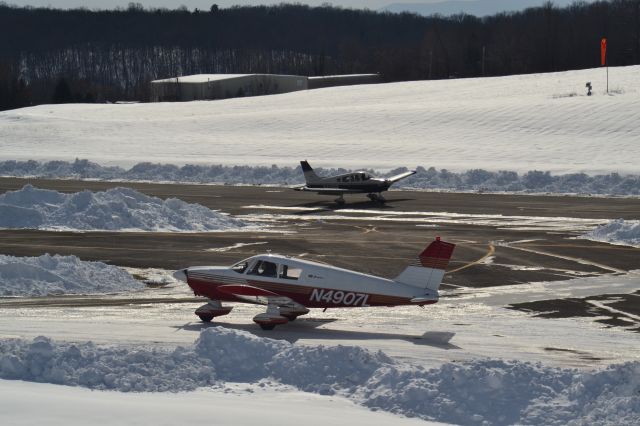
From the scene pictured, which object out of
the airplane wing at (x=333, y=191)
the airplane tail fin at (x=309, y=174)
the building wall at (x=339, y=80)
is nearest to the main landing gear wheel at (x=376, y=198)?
the airplane wing at (x=333, y=191)

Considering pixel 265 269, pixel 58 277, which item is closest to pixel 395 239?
pixel 58 277

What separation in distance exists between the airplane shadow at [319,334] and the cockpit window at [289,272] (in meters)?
1.17

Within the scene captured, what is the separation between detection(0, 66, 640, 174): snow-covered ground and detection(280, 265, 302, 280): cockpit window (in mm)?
39554

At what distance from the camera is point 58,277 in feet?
88.9

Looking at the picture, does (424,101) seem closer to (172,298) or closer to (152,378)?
(172,298)

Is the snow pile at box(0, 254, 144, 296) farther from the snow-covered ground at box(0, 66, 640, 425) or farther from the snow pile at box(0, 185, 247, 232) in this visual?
the snow pile at box(0, 185, 247, 232)

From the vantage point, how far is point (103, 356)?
1814 centimetres

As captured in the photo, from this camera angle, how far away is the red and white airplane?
70.5ft

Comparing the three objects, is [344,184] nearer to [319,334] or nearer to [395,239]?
[395,239]

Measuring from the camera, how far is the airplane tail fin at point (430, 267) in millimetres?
21375

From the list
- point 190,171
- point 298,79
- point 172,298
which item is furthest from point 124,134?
point 172,298

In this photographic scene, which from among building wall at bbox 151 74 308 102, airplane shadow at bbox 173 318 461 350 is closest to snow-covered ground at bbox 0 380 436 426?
airplane shadow at bbox 173 318 461 350

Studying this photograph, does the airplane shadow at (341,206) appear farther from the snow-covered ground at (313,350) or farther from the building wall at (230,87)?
the building wall at (230,87)

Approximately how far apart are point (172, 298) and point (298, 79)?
4447 inches
